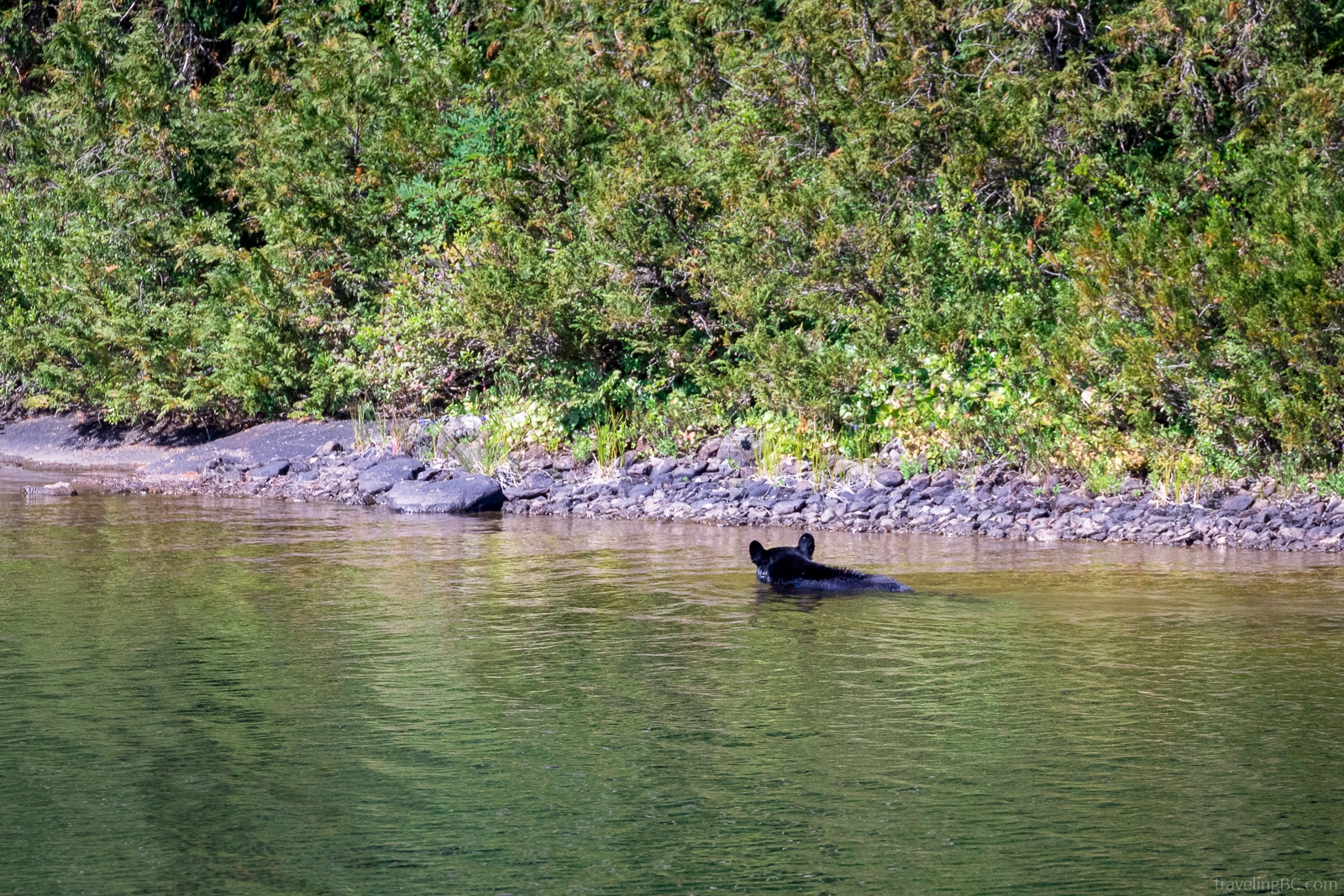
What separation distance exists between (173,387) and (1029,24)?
14.9m

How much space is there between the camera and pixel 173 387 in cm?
2533

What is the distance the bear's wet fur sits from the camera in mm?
11469

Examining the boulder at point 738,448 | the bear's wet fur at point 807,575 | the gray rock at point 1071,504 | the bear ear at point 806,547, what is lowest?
the bear's wet fur at point 807,575

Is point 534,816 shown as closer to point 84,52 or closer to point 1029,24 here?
point 1029,24

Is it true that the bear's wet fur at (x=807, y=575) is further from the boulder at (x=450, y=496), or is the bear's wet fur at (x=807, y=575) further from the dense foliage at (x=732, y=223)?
the boulder at (x=450, y=496)

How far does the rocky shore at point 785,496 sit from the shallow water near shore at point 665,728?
4.80 ft

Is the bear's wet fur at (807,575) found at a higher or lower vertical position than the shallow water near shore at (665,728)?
higher

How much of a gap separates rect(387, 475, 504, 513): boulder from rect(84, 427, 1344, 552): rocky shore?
0.06 ft

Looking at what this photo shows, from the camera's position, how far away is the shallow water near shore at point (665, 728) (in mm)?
5402

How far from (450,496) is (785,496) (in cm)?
408

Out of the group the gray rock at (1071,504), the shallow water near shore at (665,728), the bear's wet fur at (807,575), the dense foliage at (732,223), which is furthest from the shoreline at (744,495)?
the bear's wet fur at (807,575)

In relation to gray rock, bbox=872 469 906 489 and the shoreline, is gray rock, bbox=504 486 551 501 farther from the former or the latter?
gray rock, bbox=872 469 906 489

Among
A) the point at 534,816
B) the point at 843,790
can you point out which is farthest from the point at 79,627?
the point at 843,790

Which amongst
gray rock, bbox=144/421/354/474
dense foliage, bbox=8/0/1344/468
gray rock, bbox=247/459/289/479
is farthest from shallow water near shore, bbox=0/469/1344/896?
gray rock, bbox=144/421/354/474
